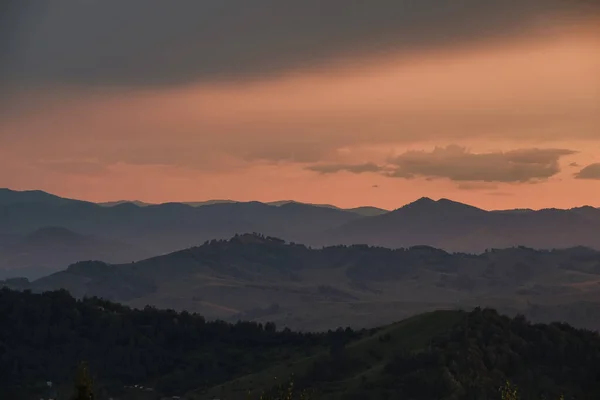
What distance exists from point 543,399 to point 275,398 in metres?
46.6

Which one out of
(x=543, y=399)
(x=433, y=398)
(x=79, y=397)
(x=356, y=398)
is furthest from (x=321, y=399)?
(x=79, y=397)

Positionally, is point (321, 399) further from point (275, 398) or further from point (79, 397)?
point (79, 397)

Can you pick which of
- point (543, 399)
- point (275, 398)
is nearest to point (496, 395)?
point (543, 399)

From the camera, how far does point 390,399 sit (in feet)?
656

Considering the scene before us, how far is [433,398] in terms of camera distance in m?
199

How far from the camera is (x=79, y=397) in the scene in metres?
77.6

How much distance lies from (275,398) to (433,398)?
28.3 metres

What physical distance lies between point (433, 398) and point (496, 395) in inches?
439

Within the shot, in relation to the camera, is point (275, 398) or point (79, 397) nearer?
point (79, 397)

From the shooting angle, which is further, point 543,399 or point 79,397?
point 543,399

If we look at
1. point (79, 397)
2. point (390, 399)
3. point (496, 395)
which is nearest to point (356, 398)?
point (390, 399)

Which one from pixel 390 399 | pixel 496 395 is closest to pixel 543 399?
pixel 496 395

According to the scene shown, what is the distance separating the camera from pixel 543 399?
190375 mm

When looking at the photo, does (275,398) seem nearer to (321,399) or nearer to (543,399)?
(321,399)
